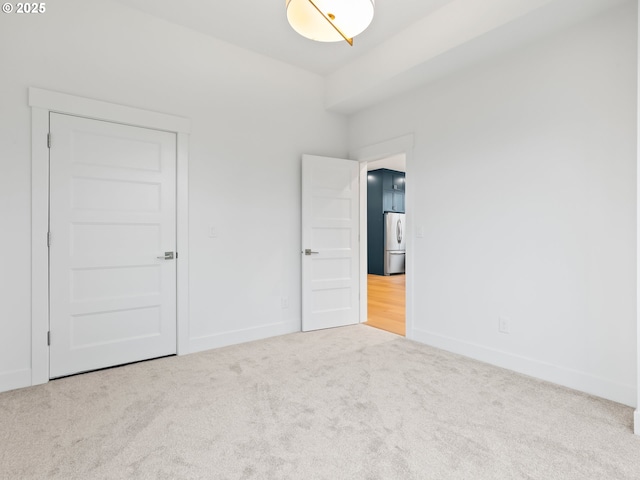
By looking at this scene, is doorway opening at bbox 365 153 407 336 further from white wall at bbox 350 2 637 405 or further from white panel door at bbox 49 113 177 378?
white panel door at bbox 49 113 177 378

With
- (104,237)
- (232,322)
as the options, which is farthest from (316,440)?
(104,237)

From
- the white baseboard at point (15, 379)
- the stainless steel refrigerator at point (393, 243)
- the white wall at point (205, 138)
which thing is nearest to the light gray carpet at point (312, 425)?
the white baseboard at point (15, 379)

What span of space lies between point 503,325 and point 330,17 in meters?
2.54

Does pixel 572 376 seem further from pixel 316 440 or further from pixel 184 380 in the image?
pixel 184 380

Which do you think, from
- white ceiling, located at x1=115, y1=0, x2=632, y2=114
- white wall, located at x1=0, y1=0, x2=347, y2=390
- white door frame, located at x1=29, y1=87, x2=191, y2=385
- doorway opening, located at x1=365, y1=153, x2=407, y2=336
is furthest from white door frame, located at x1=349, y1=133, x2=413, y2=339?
doorway opening, located at x1=365, y1=153, x2=407, y2=336

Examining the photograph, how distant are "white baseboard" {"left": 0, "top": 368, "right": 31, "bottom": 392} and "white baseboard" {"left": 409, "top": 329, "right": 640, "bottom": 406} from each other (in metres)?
3.20

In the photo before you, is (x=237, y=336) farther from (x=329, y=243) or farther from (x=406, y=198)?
(x=406, y=198)

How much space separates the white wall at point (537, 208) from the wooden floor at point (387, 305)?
595mm

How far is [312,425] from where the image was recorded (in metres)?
1.96

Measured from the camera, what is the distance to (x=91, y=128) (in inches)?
108

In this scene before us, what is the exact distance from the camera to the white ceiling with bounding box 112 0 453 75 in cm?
281

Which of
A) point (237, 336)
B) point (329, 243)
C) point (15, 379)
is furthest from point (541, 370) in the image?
point (15, 379)

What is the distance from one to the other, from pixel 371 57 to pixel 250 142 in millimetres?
1438

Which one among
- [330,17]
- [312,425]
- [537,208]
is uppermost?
[330,17]
